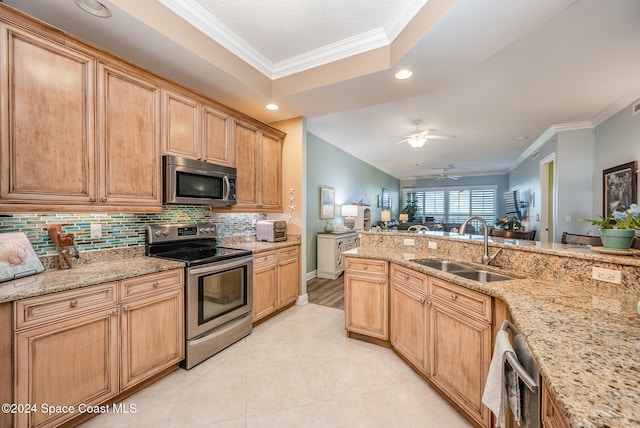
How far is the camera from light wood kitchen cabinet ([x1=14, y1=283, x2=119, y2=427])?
4.63 feet

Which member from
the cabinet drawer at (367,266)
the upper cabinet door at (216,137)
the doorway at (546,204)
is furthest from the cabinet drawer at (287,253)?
the doorway at (546,204)

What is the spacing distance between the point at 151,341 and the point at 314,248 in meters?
3.31

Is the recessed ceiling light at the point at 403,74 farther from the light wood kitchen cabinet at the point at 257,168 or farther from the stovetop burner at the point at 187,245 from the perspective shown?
the stovetop burner at the point at 187,245

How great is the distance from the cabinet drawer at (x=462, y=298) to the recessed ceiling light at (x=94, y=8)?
113 inches

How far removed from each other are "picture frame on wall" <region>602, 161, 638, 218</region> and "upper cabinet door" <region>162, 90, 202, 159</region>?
4980 mm

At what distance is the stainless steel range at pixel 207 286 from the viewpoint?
2.22 meters

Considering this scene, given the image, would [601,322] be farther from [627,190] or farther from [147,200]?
[627,190]

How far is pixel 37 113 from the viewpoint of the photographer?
1656 millimetres

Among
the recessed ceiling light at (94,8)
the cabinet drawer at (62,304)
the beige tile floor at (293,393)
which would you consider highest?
the recessed ceiling light at (94,8)

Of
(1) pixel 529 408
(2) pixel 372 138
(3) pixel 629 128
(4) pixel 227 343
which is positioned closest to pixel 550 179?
(3) pixel 629 128

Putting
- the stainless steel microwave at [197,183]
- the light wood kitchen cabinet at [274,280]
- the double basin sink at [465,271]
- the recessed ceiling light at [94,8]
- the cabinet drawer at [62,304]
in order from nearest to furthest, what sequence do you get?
the cabinet drawer at [62,304] → the recessed ceiling light at [94,8] → the double basin sink at [465,271] → the stainless steel microwave at [197,183] → the light wood kitchen cabinet at [274,280]

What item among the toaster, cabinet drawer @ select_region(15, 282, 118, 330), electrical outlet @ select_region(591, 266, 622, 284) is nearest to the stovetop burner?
cabinet drawer @ select_region(15, 282, 118, 330)

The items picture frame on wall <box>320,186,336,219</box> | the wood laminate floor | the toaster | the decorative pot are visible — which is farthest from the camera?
picture frame on wall <box>320,186,336,219</box>

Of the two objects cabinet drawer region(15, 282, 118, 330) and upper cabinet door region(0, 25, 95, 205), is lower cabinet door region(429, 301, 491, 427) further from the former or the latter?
upper cabinet door region(0, 25, 95, 205)
